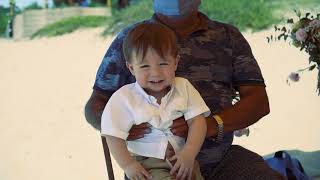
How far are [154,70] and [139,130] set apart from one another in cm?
20

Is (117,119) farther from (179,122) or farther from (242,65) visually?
(242,65)

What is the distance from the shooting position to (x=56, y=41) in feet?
9.73

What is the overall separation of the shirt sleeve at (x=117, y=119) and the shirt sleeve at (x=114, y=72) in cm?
33

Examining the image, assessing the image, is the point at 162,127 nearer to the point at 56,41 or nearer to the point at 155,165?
the point at 155,165

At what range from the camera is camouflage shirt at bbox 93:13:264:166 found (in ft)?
5.92

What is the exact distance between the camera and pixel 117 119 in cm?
145

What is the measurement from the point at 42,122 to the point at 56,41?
0.51 metres

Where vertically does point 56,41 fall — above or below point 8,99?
above

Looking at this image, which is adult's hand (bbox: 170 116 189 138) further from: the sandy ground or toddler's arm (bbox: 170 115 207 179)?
the sandy ground

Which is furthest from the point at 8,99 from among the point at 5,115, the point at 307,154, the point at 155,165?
the point at 307,154

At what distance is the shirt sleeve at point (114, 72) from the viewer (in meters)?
1.81

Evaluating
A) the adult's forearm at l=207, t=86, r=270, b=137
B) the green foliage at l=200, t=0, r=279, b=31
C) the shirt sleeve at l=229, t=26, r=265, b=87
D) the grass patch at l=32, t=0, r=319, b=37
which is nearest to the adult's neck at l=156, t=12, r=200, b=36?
the shirt sleeve at l=229, t=26, r=265, b=87

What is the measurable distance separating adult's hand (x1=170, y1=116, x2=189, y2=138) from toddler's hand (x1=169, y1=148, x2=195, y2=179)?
0.23 feet

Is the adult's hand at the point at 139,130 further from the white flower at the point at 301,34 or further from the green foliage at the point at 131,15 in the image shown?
the green foliage at the point at 131,15
